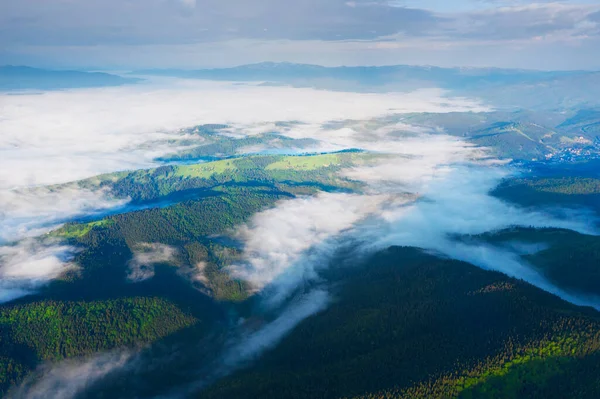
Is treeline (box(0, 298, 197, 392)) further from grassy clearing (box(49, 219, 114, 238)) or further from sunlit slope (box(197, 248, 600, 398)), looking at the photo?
grassy clearing (box(49, 219, 114, 238))

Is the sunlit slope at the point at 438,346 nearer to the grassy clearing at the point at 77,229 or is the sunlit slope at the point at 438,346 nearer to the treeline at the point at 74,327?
the treeline at the point at 74,327

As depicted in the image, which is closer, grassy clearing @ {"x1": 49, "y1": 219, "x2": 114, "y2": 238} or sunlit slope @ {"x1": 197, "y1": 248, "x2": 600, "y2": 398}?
sunlit slope @ {"x1": 197, "y1": 248, "x2": 600, "y2": 398}

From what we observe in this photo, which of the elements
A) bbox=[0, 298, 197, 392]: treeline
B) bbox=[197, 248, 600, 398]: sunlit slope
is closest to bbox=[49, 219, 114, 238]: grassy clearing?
bbox=[0, 298, 197, 392]: treeline

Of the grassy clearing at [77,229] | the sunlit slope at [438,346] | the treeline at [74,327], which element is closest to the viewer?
the sunlit slope at [438,346]

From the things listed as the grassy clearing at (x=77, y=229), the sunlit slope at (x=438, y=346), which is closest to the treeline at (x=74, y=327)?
the sunlit slope at (x=438, y=346)

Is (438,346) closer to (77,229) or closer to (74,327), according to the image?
(74,327)

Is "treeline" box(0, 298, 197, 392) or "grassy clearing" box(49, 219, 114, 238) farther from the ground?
"grassy clearing" box(49, 219, 114, 238)

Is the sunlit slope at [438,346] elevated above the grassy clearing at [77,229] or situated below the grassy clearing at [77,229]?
above

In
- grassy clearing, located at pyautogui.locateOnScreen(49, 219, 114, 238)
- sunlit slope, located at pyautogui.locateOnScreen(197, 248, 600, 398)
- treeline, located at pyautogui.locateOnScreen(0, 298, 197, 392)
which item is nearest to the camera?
sunlit slope, located at pyautogui.locateOnScreen(197, 248, 600, 398)

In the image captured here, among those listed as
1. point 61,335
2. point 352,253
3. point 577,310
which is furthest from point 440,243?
point 61,335
